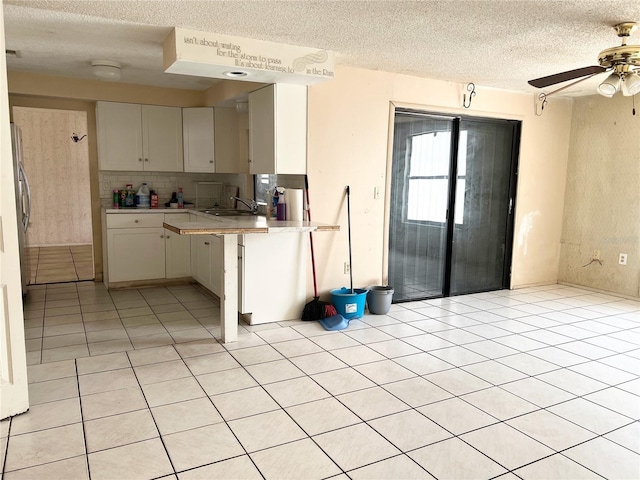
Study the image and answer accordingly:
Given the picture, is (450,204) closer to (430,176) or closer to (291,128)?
(430,176)

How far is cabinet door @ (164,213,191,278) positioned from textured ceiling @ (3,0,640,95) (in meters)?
1.82

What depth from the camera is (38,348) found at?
10.9 ft

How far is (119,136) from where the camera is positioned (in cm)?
520

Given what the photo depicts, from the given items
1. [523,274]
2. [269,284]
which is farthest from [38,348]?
[523,274]

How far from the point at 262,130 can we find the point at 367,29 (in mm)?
1349

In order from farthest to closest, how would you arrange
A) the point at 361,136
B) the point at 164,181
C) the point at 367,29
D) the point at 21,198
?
the point at 164,181 < the point at 21,198 < the point at 361,136 < the point at 367,29

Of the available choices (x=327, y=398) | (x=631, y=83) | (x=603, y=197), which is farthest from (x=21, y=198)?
(x=603, y=197)

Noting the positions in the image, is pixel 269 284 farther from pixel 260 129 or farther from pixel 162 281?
pixel 162 281

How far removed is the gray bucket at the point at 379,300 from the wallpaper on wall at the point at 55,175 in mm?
5679

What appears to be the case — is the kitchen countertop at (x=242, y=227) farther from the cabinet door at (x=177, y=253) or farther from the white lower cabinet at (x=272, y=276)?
the cabinet door at (x=177, y=253)

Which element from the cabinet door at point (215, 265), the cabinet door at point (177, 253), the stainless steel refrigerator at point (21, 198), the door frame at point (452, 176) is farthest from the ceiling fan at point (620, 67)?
the stainless steel refrigerator at point (21, 198)

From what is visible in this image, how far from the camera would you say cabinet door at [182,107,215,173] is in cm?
543

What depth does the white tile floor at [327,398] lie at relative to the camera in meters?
2.07

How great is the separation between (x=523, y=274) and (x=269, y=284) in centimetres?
318
